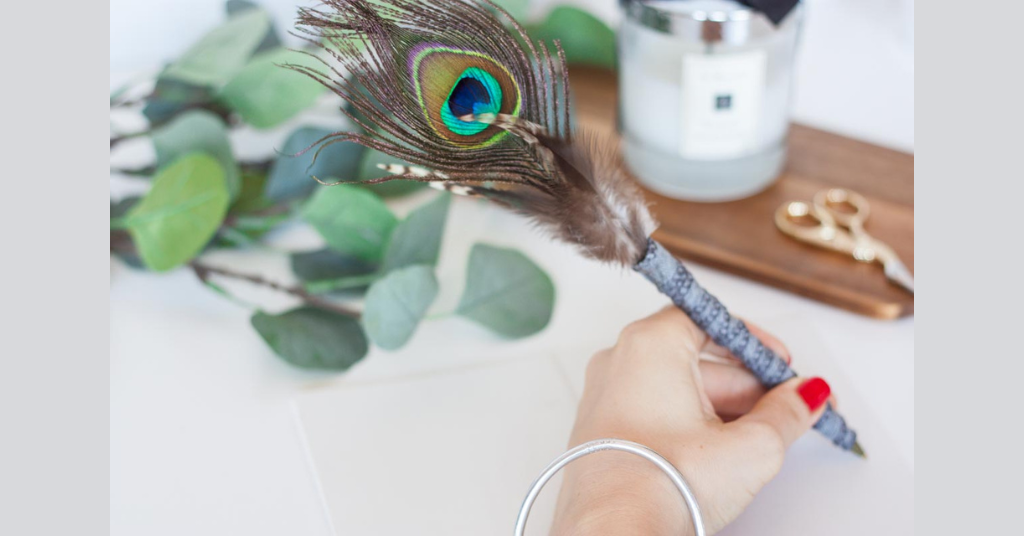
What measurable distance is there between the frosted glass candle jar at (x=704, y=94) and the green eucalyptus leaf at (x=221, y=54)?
344 millimetres

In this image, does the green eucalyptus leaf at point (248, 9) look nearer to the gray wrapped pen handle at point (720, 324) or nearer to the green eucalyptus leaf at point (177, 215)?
the green eucalyptus leaf at point (177, 215)

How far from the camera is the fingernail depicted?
2.00ft

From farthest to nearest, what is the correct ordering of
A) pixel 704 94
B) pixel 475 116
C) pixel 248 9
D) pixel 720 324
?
pixel 248 9, pixel 704 94, pixel 720 324, pixel 475 116

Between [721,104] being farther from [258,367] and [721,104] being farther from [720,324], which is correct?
[258,367]

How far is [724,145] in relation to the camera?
84cm

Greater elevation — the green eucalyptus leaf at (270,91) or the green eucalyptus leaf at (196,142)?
the green eucalyptus leaf at (270,91)

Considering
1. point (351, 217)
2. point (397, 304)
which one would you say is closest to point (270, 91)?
point (351, 217)

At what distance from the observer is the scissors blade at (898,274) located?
0.77 m

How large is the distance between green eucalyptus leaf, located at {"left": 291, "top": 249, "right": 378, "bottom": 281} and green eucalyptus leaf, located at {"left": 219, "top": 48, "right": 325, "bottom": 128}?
5.0 inches

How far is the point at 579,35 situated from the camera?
1062 mm

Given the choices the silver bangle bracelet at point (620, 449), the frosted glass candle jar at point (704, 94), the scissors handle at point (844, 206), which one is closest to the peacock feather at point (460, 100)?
the silver bangle bracelet at point (620, 449)

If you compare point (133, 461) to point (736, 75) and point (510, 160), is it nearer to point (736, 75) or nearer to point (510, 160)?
point (510, 160)

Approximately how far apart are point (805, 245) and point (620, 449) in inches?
15.8

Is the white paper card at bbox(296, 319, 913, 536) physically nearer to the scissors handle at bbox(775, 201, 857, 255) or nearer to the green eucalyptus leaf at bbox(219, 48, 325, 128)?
the scissors handle at bbox(775, 201, 857, 255)
